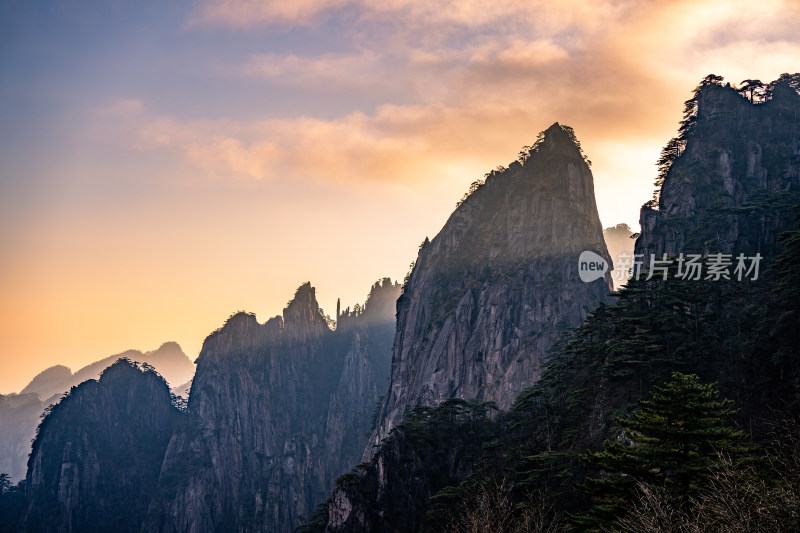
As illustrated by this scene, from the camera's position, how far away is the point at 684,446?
31562mm

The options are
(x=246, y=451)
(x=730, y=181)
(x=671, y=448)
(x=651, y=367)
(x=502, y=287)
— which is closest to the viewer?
(x=671, y=448)

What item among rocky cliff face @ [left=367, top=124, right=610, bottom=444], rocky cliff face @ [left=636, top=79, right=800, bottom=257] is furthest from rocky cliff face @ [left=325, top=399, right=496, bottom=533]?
rocky cliff face @ [left=636, top=79, right=800, bottom=257]

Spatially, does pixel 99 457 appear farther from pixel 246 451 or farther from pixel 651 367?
pixel 651 367

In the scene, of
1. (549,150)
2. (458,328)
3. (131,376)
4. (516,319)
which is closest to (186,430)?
(131,376)

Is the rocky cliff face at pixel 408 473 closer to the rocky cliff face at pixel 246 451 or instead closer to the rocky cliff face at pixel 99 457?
the rocky cliff face at pixel 246 451

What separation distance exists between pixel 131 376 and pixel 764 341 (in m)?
189

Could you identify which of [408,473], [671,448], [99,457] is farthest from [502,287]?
[99,457]

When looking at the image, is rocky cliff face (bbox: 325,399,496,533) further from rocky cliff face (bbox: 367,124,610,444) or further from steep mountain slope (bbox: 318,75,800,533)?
rocky cliff face (bbox: 367,124,610,444)

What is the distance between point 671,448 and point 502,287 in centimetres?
9082

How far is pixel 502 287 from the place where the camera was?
121750 millimetres

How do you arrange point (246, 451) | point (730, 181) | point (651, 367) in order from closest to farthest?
point (651, 367) → point (730, 181) → point (246, 451)

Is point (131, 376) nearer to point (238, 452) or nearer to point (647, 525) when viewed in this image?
point (238, 452)

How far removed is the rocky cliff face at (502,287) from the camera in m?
114

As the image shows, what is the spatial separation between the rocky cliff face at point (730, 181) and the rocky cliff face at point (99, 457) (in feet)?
511
